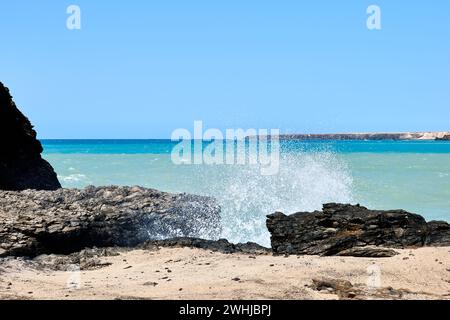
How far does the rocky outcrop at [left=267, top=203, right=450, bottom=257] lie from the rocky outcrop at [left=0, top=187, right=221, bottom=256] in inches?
116

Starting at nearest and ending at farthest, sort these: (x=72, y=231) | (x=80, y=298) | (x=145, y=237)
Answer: (x=80, y=298) → (x=72, y=231) → (x=145, y=237)

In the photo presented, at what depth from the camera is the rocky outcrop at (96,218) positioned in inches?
408

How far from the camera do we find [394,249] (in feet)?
30.6

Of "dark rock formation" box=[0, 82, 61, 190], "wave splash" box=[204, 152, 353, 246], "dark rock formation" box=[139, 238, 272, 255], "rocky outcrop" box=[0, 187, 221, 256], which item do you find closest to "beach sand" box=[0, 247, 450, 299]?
"dark rock formation" box=[139, 238, 272, 255]

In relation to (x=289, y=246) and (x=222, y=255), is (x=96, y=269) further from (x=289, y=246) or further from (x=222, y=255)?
(x=289, y=246)

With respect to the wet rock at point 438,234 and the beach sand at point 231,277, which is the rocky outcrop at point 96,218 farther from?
the wet rock at point 438,234

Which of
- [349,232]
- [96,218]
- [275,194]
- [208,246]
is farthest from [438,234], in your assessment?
[275,194]

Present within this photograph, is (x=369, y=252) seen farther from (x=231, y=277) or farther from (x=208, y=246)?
(x=208, y=246)

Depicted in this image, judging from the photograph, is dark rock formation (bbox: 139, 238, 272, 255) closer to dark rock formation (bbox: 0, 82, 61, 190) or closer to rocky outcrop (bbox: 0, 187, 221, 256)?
rocky outcrop (bbox: 0, 187, 221, 256)

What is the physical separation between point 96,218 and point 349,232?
16.8ft
